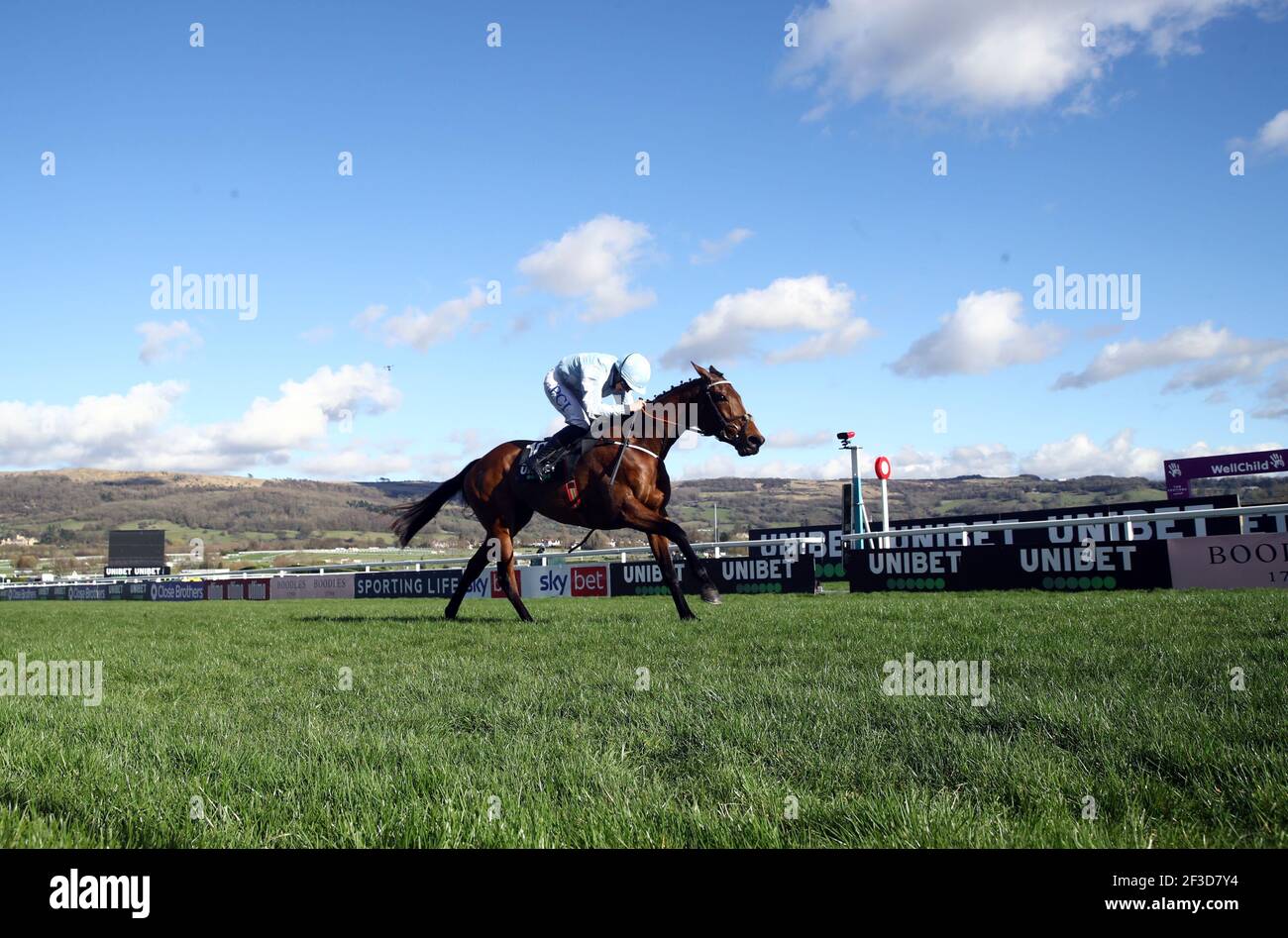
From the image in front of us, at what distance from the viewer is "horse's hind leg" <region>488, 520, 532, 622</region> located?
11.6 meters

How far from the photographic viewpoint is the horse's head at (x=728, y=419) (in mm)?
11055

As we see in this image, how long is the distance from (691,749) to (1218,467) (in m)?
70.2

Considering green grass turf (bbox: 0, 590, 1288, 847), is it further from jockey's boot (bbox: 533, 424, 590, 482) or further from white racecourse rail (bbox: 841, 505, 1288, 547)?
white racecourse rail (bbox: 841, 505, 1288, 547)

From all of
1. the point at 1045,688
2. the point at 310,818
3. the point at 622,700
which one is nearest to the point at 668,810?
the point at 310,818

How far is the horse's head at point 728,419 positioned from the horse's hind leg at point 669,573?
1479 mm

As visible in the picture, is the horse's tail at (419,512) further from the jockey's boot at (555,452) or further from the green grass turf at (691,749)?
the green grass turf at (691,749)
